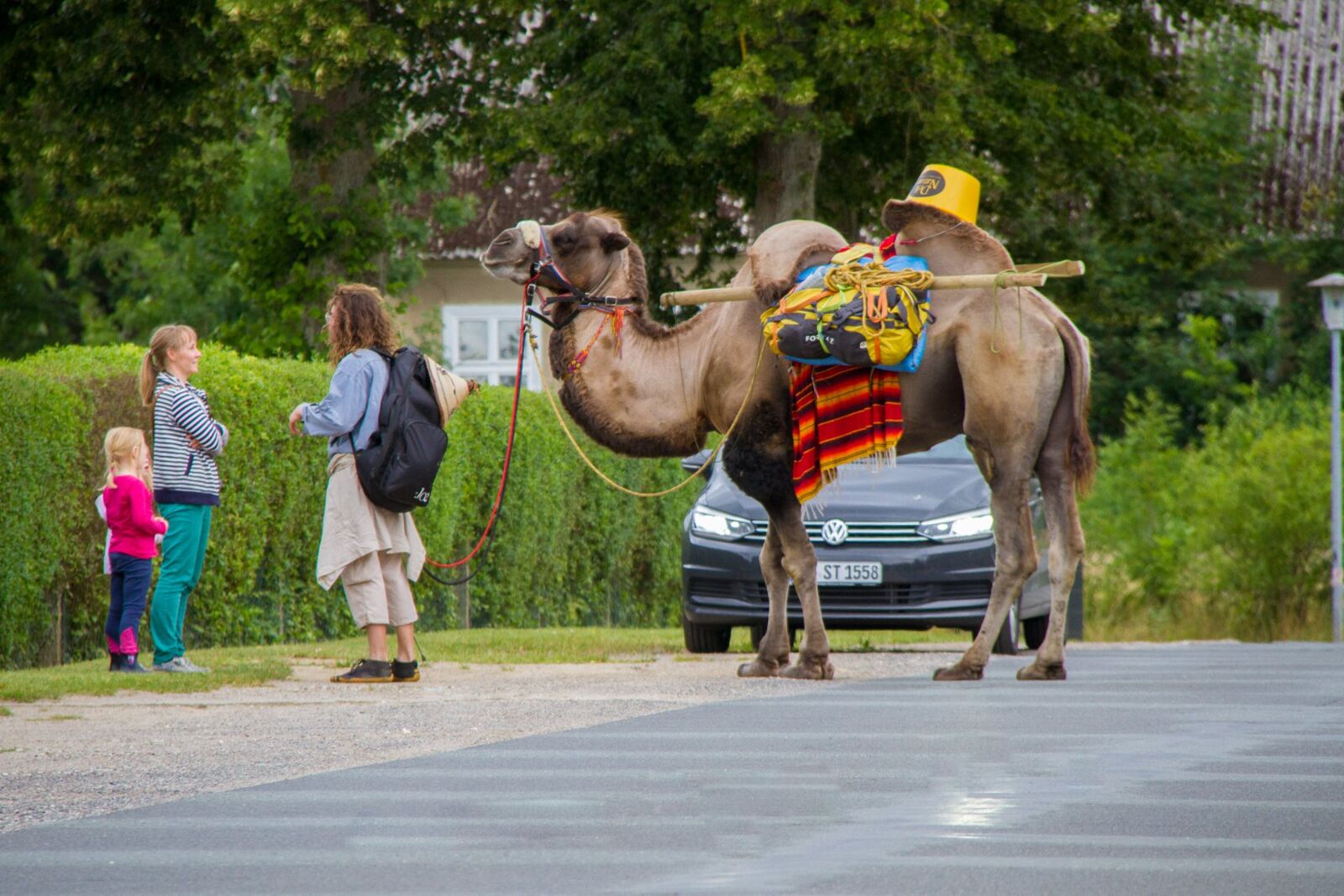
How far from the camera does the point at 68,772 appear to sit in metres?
8.27

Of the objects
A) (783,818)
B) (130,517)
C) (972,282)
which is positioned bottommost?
(783,818)

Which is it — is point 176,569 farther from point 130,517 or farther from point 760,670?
point 760,670

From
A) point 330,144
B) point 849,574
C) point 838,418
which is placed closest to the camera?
point 838,418

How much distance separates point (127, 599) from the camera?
12844 mm

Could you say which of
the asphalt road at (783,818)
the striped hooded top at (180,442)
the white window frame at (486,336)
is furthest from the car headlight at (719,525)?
the white window frame at (486,336)

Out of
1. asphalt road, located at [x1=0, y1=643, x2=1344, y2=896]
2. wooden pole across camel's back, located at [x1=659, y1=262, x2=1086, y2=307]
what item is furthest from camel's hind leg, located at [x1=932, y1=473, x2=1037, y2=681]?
asphalt road, located at [x1=0, y1=643, x2=1344, y2=896]

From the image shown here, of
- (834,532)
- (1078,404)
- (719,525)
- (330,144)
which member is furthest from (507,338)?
(1078,404)

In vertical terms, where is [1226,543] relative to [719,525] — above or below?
above

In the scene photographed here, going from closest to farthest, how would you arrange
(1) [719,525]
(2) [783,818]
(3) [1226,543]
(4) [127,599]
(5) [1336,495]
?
(2) [783,818] < (4) [127,599] < (1) [719,525] < (5) [1336,495] < (3) [1226,543]

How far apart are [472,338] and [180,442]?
27.0m

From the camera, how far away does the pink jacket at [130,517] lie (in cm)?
1275

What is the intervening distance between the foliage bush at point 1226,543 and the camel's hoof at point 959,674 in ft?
47.7

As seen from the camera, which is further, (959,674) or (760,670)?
(760,670)

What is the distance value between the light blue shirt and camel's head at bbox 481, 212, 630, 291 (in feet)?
3.33
